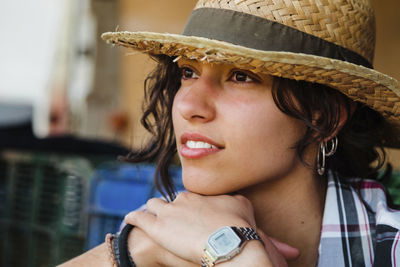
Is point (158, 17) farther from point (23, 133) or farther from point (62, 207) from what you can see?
point (62, 207)

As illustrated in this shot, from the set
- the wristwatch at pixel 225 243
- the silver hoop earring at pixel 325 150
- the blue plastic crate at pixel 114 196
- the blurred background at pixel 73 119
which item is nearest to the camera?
the wristwatch at pixel 225 243

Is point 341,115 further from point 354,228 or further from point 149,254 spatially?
point 149,254

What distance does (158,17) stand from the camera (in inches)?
281

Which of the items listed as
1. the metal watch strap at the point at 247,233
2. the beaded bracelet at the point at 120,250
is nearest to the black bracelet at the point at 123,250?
the beaded bracelet at the point at 120,250

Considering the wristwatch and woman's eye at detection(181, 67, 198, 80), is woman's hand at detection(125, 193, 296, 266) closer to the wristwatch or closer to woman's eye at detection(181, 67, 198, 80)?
the wristwatch

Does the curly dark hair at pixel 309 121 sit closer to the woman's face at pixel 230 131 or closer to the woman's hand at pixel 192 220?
the woman's face at pixel 230 131

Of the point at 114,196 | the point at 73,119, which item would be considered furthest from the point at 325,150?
the point at 73,119

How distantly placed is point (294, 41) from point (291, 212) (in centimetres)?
62

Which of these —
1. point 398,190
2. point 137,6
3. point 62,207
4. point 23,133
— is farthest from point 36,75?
point 398,190

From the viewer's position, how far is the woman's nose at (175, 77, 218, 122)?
1.53m

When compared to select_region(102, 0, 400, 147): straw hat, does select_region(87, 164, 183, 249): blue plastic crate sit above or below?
below

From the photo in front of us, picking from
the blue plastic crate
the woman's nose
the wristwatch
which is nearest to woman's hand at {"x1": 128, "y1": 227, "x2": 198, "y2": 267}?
the wristwatch

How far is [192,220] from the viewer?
1493 mm

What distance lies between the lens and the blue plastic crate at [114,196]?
252cm
